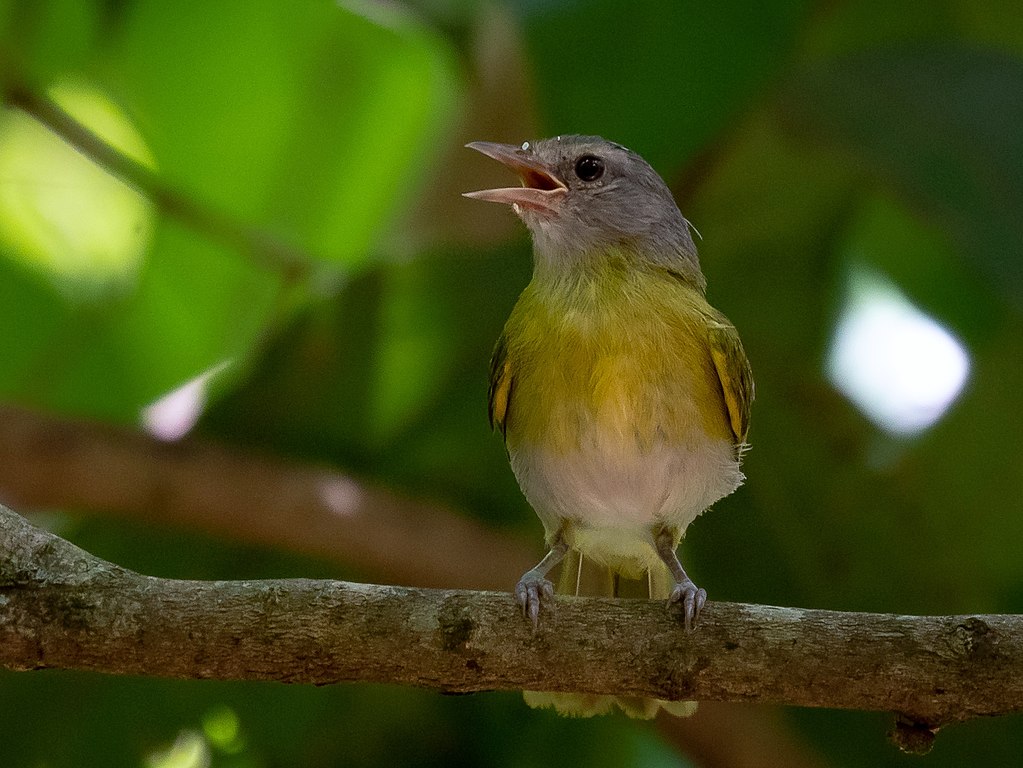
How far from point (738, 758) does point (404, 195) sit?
205 cm

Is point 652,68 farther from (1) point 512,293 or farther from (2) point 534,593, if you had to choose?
(2) point 534,593

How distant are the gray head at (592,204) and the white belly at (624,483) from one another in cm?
48

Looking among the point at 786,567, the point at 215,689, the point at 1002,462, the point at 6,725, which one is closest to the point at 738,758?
the point at 786,567

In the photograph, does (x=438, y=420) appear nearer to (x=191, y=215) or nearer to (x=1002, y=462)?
(x=191, y=215)

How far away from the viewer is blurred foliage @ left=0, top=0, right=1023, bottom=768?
317 centimetres

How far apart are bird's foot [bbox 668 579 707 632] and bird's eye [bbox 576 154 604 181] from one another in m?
1.13

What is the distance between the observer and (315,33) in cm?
406

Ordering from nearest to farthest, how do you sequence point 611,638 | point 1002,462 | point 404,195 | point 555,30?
point 611,638
point 555,30
point 1002,462
point 404,195

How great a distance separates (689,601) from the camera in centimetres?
206

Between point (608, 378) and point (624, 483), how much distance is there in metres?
0.24

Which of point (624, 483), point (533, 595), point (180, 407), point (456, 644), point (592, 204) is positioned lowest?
point (456, 644)

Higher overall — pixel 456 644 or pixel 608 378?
pixel 608 378

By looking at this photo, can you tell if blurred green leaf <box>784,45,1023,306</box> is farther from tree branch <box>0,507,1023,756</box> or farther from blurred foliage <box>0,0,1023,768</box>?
tree branch <box>0,507,1023,756</box>

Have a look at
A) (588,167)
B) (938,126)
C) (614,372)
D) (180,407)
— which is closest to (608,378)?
(614,372)
